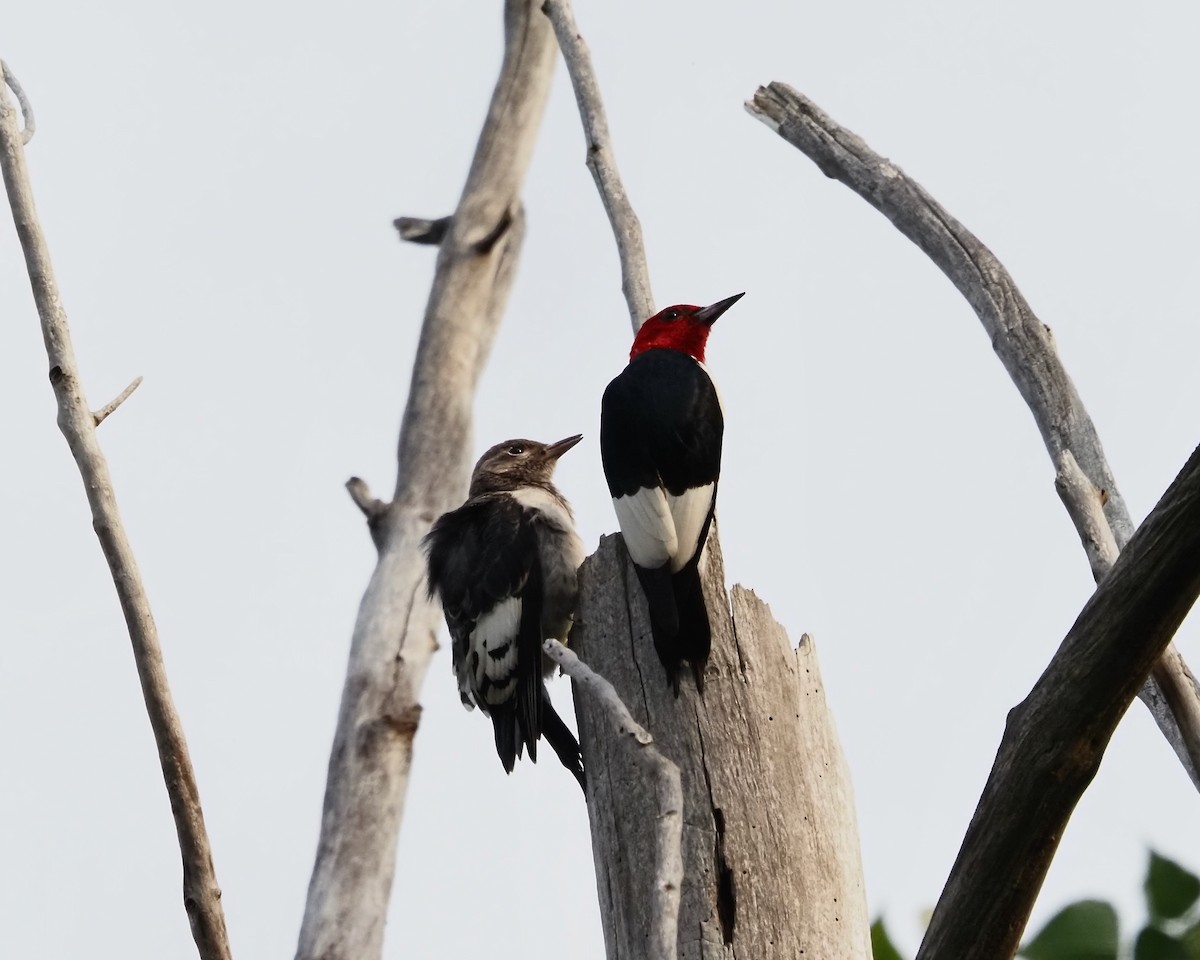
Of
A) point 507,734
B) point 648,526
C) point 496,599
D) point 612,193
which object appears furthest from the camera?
point 496,599

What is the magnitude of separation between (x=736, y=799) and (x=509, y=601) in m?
1.47

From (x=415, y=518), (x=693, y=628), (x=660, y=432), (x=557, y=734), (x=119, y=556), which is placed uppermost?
(x=415, y=518)

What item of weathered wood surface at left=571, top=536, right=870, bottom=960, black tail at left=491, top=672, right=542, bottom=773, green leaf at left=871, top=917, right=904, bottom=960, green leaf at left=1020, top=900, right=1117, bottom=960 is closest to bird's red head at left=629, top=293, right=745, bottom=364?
black tail at left=491, top=672, right=542, bottom=773

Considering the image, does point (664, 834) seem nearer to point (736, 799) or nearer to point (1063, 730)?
point (1063, 730)

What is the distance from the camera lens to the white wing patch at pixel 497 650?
12.2 ft

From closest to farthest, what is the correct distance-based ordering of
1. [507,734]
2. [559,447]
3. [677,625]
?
→ [677,625], [507,734], [559,447]

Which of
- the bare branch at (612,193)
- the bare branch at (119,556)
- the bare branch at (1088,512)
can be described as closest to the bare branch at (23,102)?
the bare branch at (119,556)

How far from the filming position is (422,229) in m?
6.46

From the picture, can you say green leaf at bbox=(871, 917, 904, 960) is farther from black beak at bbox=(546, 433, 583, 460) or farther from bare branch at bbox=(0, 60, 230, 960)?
black beak at bbox=(546, 433, 583, 460)

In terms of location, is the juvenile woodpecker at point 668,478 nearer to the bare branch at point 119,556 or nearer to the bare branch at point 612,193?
the bare branch at point 612,193

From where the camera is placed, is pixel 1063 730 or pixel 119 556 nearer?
pixel 1063 730

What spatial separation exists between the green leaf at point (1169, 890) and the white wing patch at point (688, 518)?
1399mm

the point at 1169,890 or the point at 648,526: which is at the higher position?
the point at 648,526

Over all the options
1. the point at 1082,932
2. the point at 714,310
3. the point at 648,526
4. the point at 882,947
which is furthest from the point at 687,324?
the point at 1082,932
